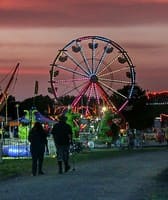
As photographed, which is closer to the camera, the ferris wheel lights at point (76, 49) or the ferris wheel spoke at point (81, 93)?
the ferris wheel spoke at point (81, 93)

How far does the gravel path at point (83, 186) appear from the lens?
49.6 feet

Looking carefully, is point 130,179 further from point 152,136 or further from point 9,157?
point 152,136

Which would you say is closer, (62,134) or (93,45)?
(62,134)

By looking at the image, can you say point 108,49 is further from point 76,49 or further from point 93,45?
point 76,49

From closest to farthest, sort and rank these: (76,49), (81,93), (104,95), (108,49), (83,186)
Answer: (83,186), (81,93), (108,49), (104,95), (76,49)

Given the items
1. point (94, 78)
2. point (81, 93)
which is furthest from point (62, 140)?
point (81, 93)

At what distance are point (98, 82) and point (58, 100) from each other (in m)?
5.08

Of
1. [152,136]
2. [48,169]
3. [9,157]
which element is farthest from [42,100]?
[48,169]

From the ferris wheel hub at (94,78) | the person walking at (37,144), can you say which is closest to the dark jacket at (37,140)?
the person walking at (37,144)

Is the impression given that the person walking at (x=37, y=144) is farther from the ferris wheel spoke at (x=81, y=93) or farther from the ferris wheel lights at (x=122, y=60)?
the ferris wheel lights at (x=122, y=60)

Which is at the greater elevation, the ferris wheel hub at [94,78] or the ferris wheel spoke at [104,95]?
the ferris wheel hub at [94,78]

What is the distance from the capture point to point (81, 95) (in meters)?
61.9

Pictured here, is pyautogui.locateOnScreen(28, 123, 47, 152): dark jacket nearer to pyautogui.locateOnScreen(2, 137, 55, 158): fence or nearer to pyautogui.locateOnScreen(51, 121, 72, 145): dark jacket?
pyautogui.locateOnScreen(51, 121, 72, 145): dark jacket

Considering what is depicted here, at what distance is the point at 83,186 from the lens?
1716 cm
